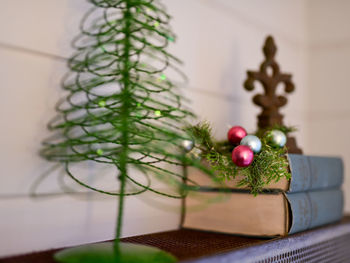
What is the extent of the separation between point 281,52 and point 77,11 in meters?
0.82

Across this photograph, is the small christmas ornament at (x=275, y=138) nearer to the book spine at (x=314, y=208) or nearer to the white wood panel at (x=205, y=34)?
the book spine at (x=314, y=208)

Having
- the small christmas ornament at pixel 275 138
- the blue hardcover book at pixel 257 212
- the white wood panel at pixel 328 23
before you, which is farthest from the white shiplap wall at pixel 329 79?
the small christmas ornament at pixel 275 138

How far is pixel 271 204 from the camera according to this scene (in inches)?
30.4

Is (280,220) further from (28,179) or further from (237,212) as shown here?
A: (28,179)

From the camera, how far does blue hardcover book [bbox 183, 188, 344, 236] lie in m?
0.76

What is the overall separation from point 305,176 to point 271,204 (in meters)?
0.10

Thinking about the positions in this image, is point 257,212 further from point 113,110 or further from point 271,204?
point 113,110

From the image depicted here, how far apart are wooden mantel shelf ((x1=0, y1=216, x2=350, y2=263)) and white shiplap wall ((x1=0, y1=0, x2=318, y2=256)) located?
62 mm

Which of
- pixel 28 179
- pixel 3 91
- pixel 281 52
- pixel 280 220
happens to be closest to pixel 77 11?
pixel 3 91

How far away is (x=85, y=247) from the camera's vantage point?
25.0 inches

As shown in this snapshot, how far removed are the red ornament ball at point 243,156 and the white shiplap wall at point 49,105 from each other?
268 mm

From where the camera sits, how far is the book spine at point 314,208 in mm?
770

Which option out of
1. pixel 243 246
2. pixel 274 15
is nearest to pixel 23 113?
pixel 243 246

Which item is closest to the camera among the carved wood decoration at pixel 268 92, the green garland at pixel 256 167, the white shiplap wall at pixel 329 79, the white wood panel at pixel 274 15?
the green garland at pixel 256 167
